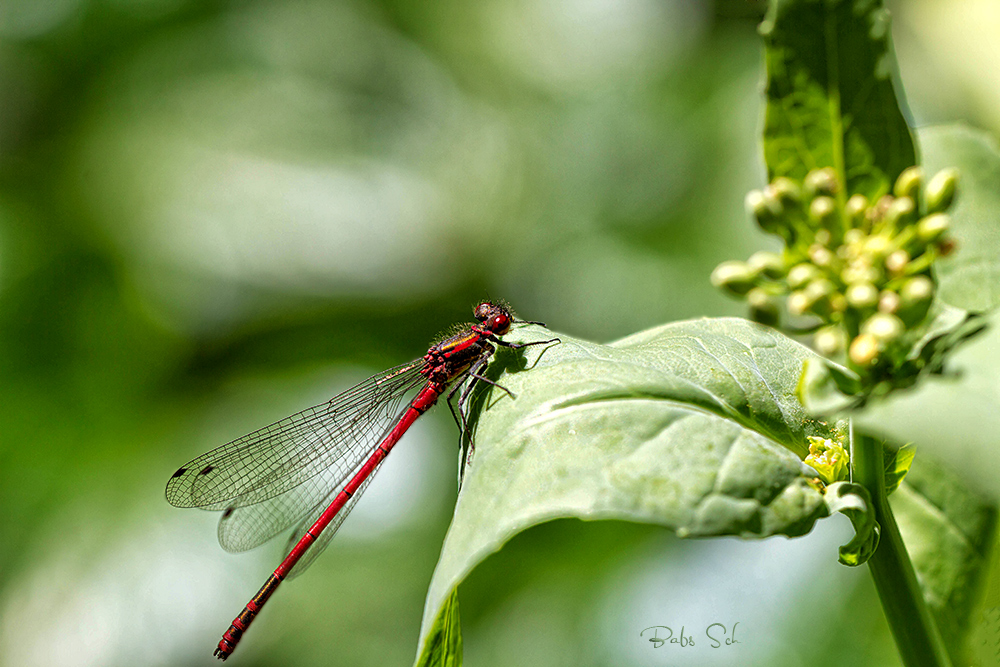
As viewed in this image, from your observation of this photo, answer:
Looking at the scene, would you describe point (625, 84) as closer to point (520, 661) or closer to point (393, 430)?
point (393, 430)

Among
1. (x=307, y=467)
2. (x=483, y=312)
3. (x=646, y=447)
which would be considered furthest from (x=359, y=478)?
(x=646, y=447)

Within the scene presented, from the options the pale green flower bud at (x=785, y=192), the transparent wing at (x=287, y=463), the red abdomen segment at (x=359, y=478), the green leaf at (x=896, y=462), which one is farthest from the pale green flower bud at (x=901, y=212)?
the transparent wing at (x=287, y=463)

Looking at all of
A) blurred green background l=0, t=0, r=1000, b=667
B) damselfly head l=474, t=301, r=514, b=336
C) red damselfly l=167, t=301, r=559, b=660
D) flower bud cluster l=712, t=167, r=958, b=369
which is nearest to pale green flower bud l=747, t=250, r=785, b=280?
flower bud cluster l=712, t=167, r=958, b=369

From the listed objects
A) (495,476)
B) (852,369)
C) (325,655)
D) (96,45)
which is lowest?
(325,655)

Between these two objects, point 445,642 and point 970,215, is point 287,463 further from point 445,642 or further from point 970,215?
point 970,215

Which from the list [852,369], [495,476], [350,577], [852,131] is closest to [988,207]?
[852,131]

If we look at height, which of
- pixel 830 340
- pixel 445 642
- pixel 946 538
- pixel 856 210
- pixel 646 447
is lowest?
pixel 946 538

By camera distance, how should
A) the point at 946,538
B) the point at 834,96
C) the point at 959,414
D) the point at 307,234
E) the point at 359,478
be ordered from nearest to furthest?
1. the point at 959,414
2. the point at 834,96
3. the point at 946,538
4. the point at 359,478
5. the point at 307,234

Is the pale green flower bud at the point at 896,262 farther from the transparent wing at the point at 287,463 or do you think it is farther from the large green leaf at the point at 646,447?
the transparent wing at the point at 287,463
